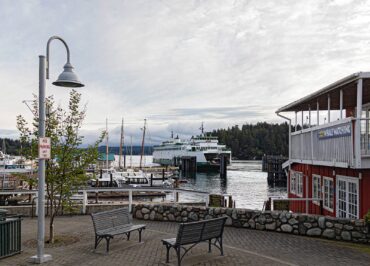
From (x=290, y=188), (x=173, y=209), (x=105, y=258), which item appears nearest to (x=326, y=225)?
(x=173, y=209)

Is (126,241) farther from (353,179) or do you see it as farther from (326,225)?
(353,179)

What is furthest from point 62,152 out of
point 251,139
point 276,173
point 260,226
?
point 251,139

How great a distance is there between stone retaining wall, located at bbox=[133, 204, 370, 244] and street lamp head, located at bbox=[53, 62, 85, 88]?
5.93 m

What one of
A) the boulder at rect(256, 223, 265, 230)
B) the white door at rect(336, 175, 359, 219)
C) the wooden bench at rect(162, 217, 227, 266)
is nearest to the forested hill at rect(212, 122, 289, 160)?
the white door at rect(336, 175, 359, 219)

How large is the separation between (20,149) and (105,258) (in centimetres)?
398

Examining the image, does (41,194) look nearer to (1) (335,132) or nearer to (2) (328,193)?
(1) (335,132)

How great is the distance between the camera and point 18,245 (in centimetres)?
891

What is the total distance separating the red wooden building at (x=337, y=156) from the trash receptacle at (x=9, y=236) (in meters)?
8.67

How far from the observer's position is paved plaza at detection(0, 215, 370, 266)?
8.20 m

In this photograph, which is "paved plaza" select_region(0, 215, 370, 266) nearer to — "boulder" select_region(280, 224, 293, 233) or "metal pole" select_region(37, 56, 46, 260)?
"boulder" select_region(280, 224, 293, 233)

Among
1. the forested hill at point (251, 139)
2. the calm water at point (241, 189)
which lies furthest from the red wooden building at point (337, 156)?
the forested hill at point (251, 139)

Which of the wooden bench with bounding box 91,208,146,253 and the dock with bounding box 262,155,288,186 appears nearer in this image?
the wooden bench with bounding box 91,208,146,253

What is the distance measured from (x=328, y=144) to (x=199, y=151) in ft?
295

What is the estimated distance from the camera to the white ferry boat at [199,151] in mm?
100050
